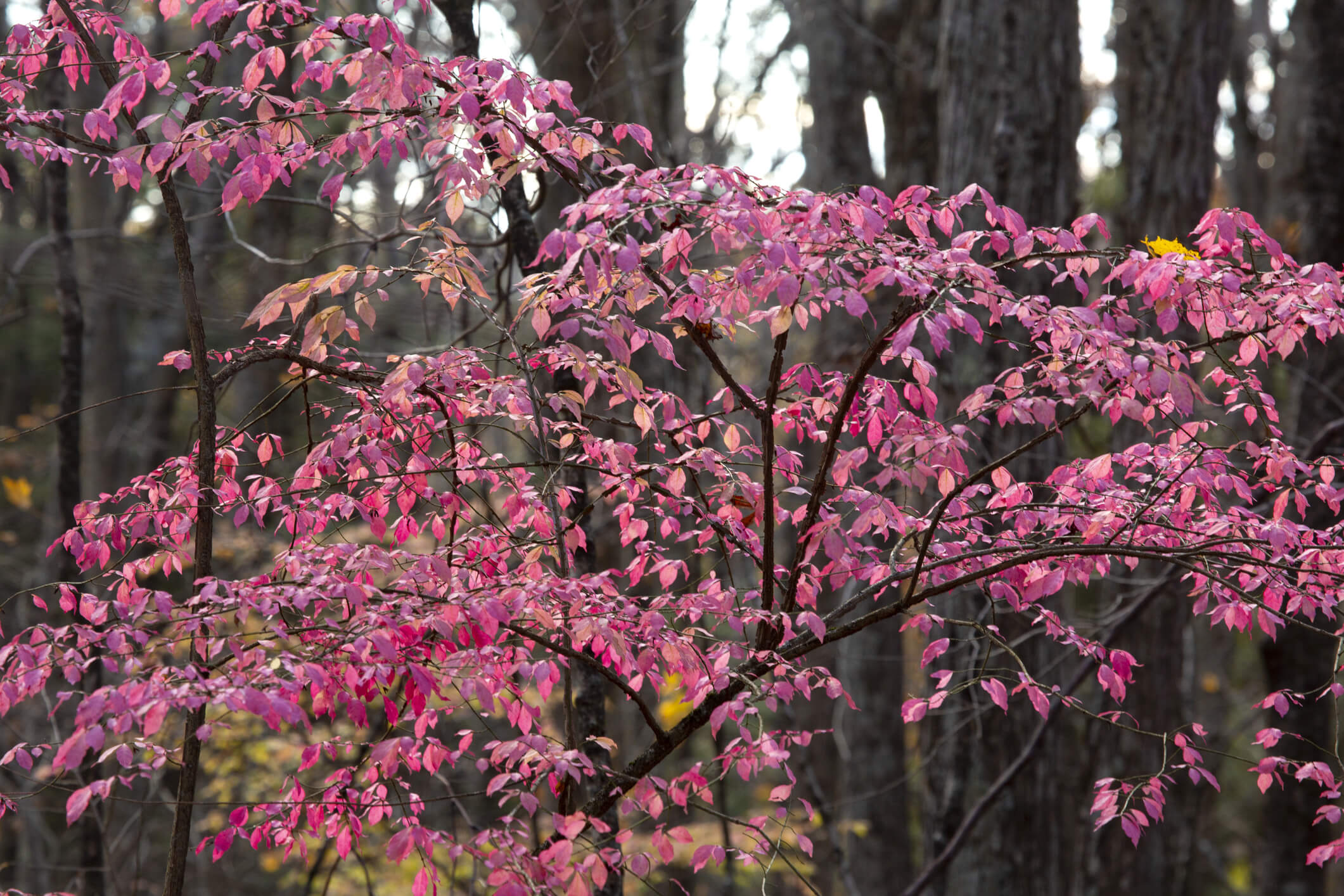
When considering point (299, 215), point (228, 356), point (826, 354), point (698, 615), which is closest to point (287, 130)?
point (228, 356)

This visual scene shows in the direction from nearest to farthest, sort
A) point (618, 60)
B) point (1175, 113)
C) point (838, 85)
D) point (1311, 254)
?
1. point (618, 60)
2. point (1175, 113)
3. point (1311, 254)
4. point (838, 85)

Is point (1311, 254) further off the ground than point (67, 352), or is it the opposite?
point (1311, 254)

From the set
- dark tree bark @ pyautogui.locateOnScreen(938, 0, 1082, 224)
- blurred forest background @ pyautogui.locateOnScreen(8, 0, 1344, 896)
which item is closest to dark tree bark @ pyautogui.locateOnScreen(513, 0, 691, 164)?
blurred forest background @ pyautogui.locateOnScreen(8, 0, 1344, 896)

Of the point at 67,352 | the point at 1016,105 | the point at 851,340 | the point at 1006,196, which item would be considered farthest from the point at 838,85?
the point at 67,352

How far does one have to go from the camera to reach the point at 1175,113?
5.87m

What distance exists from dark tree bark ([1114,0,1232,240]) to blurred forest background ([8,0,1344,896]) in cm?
2

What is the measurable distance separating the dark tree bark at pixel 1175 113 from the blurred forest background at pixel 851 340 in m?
0.02

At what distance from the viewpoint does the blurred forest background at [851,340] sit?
15.1 feet

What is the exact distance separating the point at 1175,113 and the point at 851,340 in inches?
93.9

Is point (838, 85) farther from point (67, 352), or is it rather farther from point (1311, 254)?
point (67, 352)

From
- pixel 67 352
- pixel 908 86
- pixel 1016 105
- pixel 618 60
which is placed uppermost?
pixel 908 86

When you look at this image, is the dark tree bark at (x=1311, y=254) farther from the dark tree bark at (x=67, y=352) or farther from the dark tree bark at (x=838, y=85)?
the dark tree bark at (x=67, y=352)

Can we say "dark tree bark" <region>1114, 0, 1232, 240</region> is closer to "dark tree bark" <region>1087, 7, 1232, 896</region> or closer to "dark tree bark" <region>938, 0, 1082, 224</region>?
"dark tree bark" <region>1087, 7, 1232, 896</region>

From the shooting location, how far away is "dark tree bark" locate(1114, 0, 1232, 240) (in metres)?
5.80
